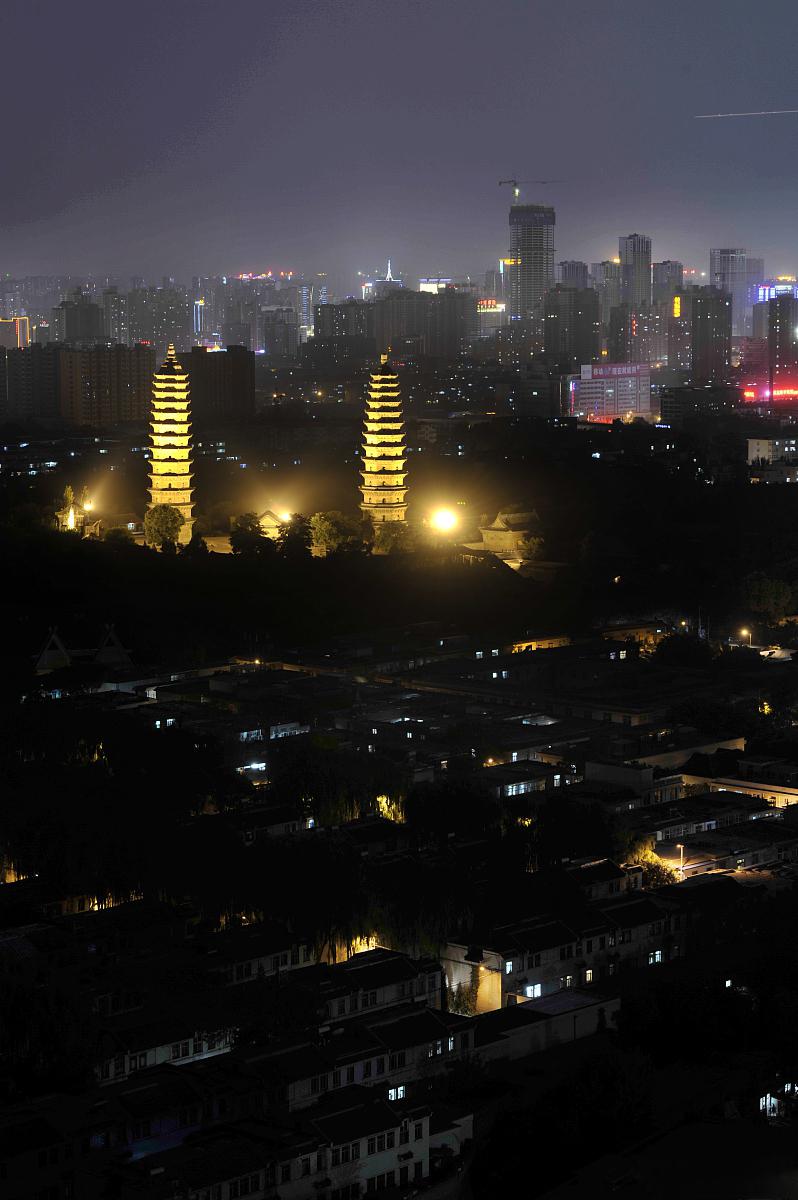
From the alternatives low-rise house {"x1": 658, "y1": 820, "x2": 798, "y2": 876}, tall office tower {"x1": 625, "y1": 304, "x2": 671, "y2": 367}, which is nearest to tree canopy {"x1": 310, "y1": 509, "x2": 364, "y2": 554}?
low-rise house {"x1": 658, "y1": 820, "x2": 798, "y2": 876}

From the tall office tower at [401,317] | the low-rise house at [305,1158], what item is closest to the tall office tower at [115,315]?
the tall office tower at [401,317]

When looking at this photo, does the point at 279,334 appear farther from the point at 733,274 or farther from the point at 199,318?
the point at 733,274

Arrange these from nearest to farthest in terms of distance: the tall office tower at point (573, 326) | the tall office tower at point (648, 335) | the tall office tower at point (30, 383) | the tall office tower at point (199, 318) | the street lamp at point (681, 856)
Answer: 1. the street lamp at point (681, 856)
2. the tall office tower at point (30, 383)
3. the tall office tower at point (199, 318)
4. the tall office tower at point (573, 326)
5. the tall office tower at point (648, 335)

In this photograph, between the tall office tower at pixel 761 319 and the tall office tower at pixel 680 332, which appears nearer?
the tall office tower at pixel 761 319

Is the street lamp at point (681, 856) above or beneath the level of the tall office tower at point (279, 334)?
beneath

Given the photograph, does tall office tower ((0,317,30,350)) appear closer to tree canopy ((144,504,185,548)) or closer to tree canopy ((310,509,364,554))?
tree canopy ((144,504,185,548))

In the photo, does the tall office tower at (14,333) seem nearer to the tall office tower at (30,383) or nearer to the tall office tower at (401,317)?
the tall office tower at (30,383)
